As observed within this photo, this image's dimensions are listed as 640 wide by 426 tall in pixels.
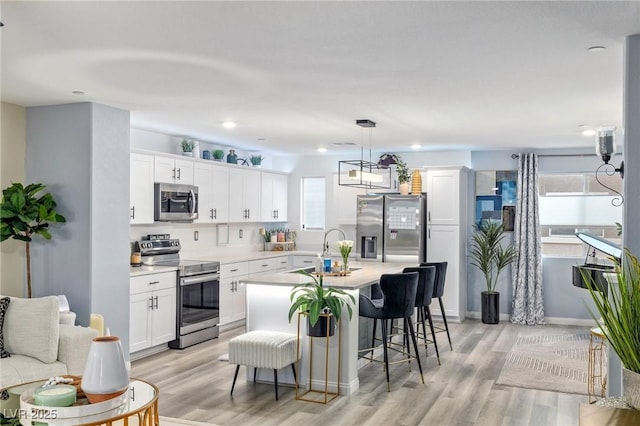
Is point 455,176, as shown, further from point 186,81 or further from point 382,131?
point 186,81

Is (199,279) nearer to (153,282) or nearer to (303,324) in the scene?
(153,282)

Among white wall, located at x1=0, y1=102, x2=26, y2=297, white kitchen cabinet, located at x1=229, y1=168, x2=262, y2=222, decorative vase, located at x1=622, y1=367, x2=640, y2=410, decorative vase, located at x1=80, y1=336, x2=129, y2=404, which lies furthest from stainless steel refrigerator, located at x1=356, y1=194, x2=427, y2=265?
decorative vase, located at x1=80, y1=336, x2=129, y2=404

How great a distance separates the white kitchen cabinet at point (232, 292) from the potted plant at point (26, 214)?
Answer: 2499 mm

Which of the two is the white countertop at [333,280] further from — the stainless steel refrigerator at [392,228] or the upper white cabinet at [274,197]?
the upper white cabinet at [274,197]

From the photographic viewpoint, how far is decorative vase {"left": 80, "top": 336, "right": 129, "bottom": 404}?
2676 millimetres

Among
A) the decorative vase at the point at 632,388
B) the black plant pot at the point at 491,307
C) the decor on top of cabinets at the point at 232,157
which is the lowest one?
the black plant pot at the point at 491,307

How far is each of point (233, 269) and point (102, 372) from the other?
4.81m

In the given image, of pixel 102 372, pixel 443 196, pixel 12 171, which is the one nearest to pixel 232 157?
pixel 443 196

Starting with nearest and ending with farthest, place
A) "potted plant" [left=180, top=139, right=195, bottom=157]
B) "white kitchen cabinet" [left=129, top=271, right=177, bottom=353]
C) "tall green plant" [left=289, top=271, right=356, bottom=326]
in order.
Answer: "tall green plant" [left=289, top=271, right=356, bottom=326], "white kitchen cabinet" [left=129, top=271, right=177, bottom=353], "potted plant" [left=180, top=139, right=195, bottom=157]

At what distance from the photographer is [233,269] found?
7.48 metres

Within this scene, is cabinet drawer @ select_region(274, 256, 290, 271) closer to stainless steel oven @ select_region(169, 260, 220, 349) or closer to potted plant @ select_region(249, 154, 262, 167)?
potted plant @ select_region(249, 154, 262, 167)

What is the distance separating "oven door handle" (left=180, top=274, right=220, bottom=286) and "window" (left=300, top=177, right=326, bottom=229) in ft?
9.32

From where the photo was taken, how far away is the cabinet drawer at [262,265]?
26.1 ft

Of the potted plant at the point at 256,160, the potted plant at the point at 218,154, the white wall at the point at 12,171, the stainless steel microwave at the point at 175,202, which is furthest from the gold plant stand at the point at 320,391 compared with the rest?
the potted plant at the point at 256,160
